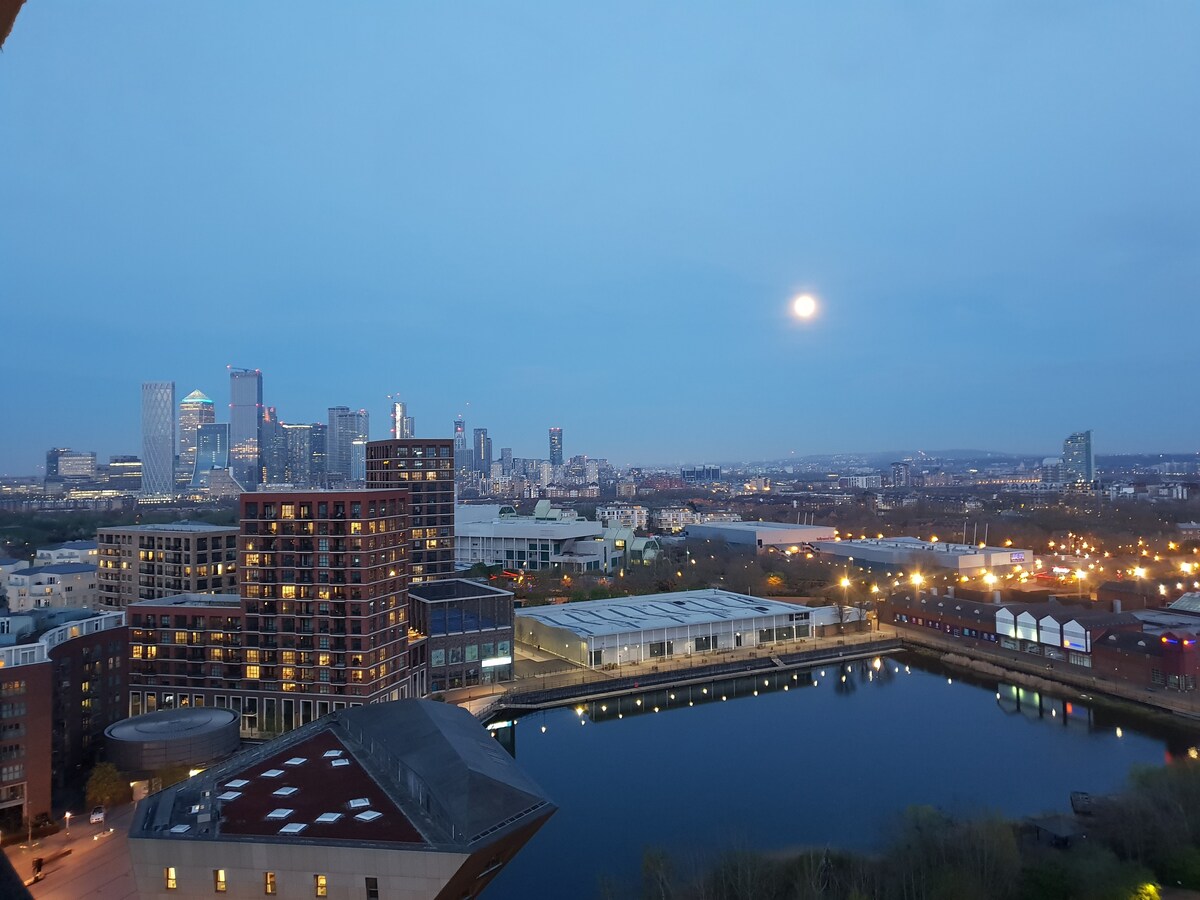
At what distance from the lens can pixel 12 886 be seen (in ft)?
1.22

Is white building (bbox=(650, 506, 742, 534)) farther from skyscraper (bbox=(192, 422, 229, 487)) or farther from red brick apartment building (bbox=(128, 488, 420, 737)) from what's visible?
skyscraper (bbox=(192, 422, 229, 487))

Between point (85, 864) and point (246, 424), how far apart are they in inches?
1680

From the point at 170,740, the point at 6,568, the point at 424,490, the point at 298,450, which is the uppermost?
the point at 298,450

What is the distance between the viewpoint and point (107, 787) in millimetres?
5602

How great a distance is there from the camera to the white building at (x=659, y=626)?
31.3 feet

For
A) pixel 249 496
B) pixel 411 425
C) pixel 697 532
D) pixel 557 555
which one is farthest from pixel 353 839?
pixel 411 425

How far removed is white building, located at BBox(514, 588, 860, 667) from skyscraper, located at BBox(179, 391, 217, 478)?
31.2 metres

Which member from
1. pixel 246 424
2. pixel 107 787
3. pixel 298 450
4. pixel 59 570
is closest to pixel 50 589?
pixel 59 570

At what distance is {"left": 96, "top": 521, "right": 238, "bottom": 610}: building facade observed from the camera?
9.62 meters

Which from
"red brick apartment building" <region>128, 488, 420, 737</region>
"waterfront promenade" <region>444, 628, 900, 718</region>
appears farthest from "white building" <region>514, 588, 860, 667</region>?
"red brick apartment building" <region>128, 488, 420, 737</region>

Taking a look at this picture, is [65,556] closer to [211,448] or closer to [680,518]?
[680,518]

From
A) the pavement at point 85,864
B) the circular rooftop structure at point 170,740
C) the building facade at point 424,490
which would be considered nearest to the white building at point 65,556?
the building facade at point 424,490

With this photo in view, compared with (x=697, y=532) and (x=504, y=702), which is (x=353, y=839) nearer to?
(x=504, y=702)

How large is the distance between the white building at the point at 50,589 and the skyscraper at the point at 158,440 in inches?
897
